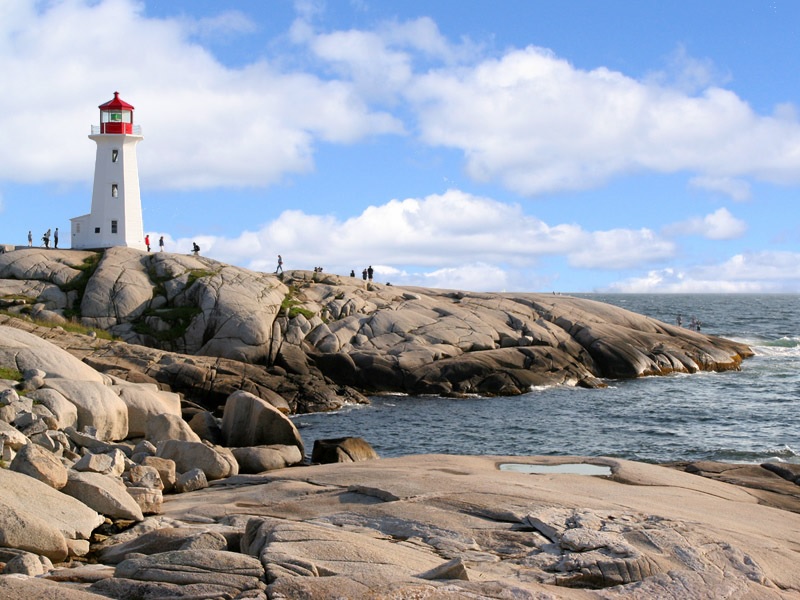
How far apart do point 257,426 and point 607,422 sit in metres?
19.7

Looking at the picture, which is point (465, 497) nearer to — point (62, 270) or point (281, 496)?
point (281, 496)

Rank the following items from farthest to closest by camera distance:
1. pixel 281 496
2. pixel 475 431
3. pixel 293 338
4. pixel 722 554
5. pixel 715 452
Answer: pixel 293 338, pixel 475 431, pixel 715 452, pixel 281 496, pixel 722 554

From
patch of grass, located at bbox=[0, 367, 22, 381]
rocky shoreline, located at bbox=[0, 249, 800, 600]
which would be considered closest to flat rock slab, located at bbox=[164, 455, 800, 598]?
rocky shoreline, located at bbox=[0, 249, 800, 600]

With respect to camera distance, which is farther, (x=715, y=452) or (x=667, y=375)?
(x=667, y=375)

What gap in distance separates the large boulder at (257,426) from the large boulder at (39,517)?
1037 centimetres

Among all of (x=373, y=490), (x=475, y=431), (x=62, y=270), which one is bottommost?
(x=475, y=431)

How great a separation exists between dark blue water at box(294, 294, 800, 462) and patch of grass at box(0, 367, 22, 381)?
12.6 m

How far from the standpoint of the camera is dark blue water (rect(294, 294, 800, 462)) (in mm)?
32281

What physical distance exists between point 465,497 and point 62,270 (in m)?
43.1

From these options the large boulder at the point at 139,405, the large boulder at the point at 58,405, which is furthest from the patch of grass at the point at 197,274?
the large boulder at the point at 58,405

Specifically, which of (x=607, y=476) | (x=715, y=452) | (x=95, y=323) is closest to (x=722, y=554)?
(x=607, y=476)

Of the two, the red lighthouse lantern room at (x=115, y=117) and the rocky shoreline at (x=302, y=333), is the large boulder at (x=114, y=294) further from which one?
the red lighthouse lantern room at (x=115, y=117)

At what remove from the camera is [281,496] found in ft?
52.0

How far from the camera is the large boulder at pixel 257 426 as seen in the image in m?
23.9
